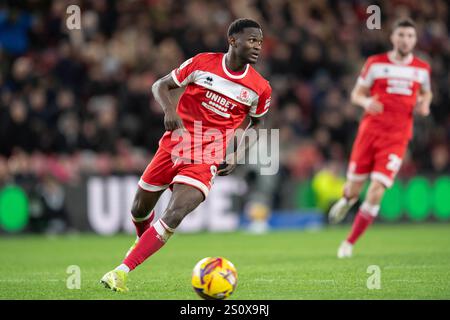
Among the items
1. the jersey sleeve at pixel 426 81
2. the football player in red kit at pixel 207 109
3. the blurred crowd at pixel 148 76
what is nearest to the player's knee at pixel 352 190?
the jersey sleeve at pixel 426 81

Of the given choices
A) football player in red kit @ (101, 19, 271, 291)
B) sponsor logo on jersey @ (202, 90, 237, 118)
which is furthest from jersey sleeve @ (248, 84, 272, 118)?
sponsor logo on jersey @ (202, 90, 237, 118)

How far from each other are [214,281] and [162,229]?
2.95ft

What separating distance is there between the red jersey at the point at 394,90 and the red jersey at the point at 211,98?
3.28m

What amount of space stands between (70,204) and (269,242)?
442 centimetres

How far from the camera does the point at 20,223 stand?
16312mm

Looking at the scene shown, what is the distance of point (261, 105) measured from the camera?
8.28 meters

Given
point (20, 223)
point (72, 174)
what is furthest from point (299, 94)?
point (20, 223)

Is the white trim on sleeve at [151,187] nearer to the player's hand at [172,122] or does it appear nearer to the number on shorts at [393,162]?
the player's hand at [172,122]

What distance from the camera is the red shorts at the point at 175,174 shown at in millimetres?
7686

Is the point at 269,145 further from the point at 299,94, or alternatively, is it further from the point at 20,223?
the point at 20,223

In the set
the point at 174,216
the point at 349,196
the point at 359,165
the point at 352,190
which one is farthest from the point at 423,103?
the point at 174,216

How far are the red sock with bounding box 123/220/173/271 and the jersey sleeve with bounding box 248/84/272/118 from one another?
1.58 meters
